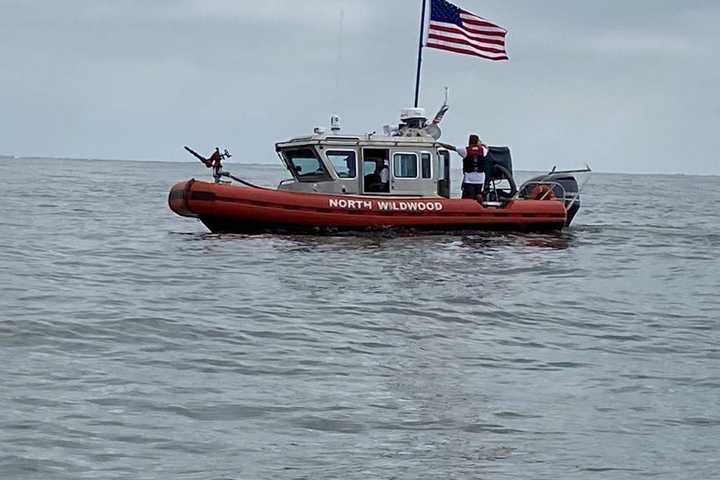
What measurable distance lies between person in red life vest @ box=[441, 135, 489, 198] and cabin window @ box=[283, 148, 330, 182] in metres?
2.70

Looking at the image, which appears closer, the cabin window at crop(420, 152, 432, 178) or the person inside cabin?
the person inside cabin

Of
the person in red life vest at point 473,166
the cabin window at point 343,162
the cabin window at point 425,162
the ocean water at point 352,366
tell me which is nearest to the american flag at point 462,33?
the person in red life vest at point 473,166

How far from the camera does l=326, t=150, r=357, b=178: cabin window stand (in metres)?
21.0

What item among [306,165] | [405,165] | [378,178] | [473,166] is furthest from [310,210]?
[473,166]

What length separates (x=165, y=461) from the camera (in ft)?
20.9

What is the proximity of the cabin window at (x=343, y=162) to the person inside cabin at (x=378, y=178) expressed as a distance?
14.1 inches

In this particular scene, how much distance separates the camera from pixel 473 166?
2209 centimetres

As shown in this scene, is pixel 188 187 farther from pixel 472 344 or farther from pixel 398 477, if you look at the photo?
pixel 398 477

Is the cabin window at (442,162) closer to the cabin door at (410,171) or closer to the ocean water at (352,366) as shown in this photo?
the cabin door at (410,171)

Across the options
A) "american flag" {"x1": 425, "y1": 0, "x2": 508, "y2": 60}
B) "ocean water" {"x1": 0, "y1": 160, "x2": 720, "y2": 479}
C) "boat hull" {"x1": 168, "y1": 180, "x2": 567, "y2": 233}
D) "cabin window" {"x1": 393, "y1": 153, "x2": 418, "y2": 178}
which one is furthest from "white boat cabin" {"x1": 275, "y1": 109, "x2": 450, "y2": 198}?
"ocean water" {"x1": 0, "y1": 160, "x2": 720, "y2": 479}

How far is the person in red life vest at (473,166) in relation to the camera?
2189 centimetres

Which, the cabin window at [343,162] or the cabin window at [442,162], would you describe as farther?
the cabin window at [442,162]

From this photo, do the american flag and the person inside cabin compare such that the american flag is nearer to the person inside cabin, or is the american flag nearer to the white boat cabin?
the white boat cabin

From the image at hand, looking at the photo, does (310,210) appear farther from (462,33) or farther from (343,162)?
(462,33)
